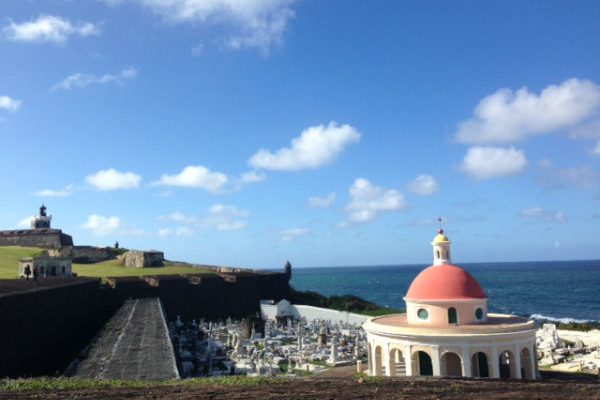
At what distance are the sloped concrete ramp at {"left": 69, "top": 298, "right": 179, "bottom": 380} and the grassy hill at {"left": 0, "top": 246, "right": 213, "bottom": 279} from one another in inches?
1028

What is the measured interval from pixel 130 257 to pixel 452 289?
44.9 meters

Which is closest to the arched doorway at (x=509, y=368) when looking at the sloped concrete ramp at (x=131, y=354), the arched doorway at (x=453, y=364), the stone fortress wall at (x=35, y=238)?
the arched doorway at (x=453, y=364)

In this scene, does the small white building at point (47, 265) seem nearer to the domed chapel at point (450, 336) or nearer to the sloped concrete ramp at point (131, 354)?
the sloped concrete ramp at point (131, 354)

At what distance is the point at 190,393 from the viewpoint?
8.12 metres

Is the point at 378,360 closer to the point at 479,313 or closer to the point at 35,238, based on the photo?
the point at 479,313

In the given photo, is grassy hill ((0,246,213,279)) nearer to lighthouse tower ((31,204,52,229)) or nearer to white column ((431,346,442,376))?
lighthouse tower ((31,204,52,229))

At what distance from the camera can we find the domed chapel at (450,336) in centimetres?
1931

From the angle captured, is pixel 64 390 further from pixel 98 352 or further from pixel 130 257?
pixel 130 257

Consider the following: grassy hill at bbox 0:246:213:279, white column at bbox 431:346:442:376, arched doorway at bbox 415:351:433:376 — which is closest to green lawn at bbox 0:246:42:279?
grassy hill at bbox 0:246:213:279

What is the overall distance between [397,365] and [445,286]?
4.32 metres

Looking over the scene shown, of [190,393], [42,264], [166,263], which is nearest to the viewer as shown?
[190,393]

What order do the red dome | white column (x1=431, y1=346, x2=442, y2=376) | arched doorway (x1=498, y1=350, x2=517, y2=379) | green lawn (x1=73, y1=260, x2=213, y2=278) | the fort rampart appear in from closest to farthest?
the fort rampart → white column (x1=431, y1=346, x2=442, y2=376) → arched doorway (x1=498, y1=350, x2=517, y2=379) → the red dome → green lawn (x1=73, y1=260, x2=213, y2=278)

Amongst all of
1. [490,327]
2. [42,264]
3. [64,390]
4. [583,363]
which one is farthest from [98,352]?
[42,264]

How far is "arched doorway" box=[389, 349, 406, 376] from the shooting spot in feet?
67.3
